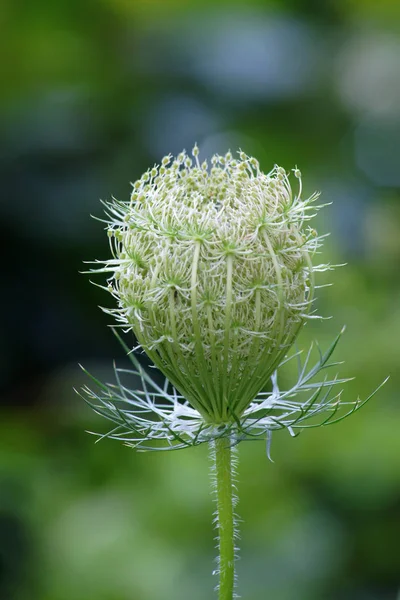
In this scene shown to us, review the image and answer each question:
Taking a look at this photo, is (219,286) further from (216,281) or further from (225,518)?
(225,518)

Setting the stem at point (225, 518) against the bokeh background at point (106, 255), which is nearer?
the stem at point (225, 518)

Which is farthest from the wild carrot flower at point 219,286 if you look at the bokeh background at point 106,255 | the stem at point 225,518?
the bokeh background at point 106,255

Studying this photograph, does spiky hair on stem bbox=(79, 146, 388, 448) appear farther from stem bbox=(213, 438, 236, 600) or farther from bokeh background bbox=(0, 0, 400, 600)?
bokeh background bbox=(0, 0, 400, 600)

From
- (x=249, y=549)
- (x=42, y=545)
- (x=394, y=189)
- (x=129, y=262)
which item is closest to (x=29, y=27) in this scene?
(x=394, y=189)

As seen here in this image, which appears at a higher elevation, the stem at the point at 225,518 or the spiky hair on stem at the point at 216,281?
the spiky hair on stem at the point at 216,281

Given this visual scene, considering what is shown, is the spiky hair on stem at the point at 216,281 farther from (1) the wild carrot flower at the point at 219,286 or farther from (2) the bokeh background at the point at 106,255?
(2) the bokeh background at the point at 106,255

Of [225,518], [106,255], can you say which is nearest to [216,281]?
[225,518]

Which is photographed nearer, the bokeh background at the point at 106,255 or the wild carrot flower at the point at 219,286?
the wild carrot flower at the point at 219,286

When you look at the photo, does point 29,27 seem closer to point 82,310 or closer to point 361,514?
point 82,310

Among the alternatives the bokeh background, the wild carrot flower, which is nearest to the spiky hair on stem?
the wild carrot flower
